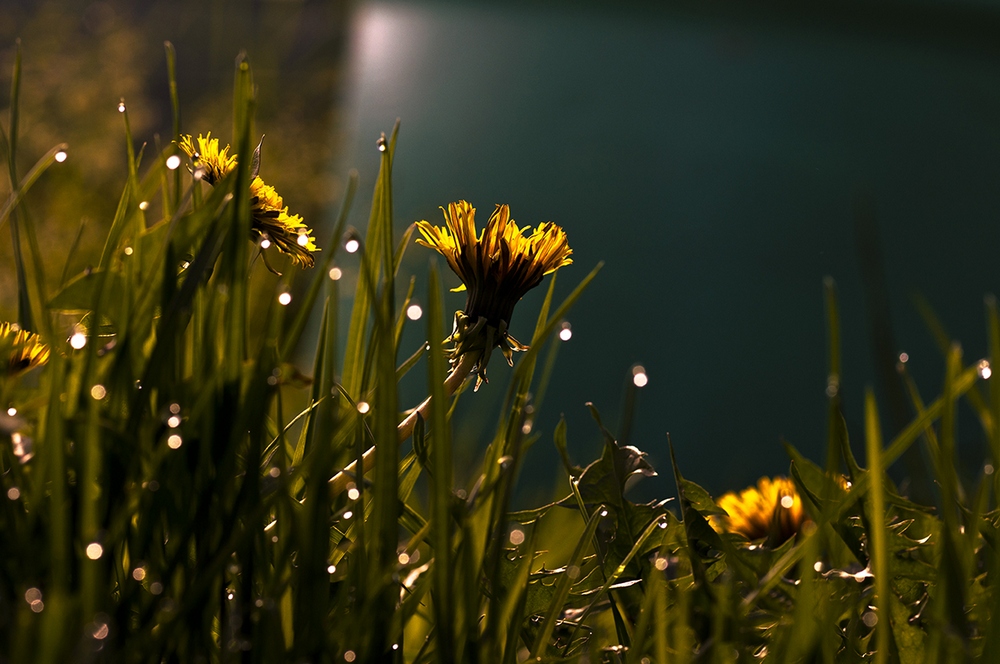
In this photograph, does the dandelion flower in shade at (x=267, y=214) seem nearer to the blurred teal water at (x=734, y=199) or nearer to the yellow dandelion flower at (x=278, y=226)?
the yellow dandelion flower at (x=278, y=226)

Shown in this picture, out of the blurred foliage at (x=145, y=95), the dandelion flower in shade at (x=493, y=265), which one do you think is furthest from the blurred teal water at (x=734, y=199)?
the dandelion flower in shade at (x=493, y=265)

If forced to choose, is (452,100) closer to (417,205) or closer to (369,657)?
(417,205)

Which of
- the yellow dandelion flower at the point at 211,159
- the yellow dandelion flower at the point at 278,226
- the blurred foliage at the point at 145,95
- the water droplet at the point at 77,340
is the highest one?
the blurred foliage at the point at 145,95

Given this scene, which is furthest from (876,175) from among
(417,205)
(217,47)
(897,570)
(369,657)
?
(217,47)

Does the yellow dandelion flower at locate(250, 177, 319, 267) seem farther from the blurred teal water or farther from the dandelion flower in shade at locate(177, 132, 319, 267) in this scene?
the blurred teal water

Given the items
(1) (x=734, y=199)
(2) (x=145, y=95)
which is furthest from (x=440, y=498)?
(2) (x=145, y=95)

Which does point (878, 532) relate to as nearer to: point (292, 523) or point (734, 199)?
point (292, 523)
